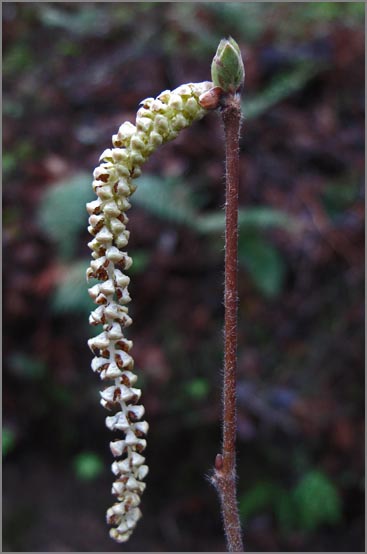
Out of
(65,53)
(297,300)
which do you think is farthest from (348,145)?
(65,53)

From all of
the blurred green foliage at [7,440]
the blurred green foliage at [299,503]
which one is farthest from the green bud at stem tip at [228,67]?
the blurred green foliage at [7,440]

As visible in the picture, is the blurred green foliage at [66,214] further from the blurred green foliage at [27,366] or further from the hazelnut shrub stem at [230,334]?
the hazelnut shrub stem at [230,334]

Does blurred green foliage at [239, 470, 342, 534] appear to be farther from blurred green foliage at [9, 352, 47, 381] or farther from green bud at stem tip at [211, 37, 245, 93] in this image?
green bud at stem tip at [211, 37, 245, 93]

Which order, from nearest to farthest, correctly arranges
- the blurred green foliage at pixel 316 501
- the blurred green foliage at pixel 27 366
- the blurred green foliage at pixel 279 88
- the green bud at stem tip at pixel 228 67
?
the green bud at stem tip at pixel 228 67 → the blurred green foliage at pixel 316 501 → the blurred green foliage at pixel 27 366 → the blurred green foliage at pixel 279 88

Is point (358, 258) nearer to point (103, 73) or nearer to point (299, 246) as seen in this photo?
point (299, 246)

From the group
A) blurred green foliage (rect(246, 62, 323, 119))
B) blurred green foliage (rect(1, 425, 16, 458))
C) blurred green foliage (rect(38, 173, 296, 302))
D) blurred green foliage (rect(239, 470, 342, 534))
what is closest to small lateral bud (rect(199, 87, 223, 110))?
blurred green foliage (rect(38, 173, 296, 302))

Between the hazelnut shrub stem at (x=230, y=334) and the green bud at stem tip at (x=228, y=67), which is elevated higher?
the green bud at stem tip at (x=228, y=67)

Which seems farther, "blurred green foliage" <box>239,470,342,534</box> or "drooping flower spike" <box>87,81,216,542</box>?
"blurred green foliage" <box>239,470,342,534</box>

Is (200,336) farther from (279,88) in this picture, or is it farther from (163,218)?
(279,88)
